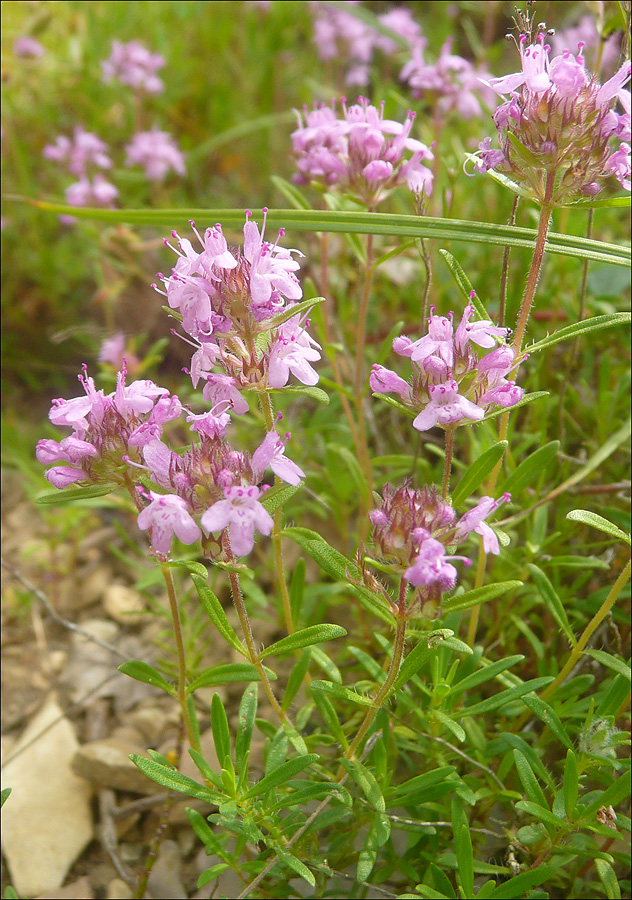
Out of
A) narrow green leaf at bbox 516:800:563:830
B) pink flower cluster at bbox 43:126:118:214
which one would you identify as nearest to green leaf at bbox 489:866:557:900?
narrow green leaf at bbox 516:800:563:830

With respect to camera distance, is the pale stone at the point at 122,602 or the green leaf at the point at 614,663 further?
the pale stone at the point at 122,602

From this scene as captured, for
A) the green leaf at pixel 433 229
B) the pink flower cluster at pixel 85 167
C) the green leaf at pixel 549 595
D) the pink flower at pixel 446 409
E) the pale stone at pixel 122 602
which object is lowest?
the pale stone at pixel 122 602

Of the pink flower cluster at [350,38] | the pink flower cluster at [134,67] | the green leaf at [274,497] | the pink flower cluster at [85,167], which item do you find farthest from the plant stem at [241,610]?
the pink flower cluster at [350,38]

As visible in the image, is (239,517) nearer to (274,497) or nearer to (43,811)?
(274,497)

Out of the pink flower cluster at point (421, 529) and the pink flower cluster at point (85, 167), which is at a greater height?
the pink flower cluster at point (85, 167)

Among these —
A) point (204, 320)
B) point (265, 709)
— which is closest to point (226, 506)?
point (204, 320)

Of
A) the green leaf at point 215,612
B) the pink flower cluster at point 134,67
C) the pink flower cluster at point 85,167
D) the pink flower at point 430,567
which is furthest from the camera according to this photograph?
the pink flower cluster at point 134,67

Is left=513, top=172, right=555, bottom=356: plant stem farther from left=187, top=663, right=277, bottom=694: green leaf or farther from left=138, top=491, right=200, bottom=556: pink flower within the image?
left=187, top=663, right=277, bottom=694: green leaf

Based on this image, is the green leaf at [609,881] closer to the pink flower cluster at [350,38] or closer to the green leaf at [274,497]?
the green leaf at [274,497]
